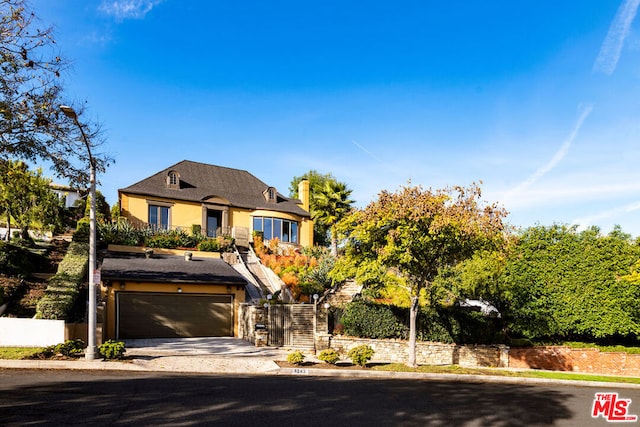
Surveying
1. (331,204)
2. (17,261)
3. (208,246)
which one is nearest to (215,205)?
(208,246)

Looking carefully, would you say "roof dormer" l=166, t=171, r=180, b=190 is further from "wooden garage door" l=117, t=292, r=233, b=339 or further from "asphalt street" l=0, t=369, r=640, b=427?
"asphalt street" l=0, t=369, r=640, b=427

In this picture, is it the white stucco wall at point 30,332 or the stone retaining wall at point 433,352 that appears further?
the stone retaining wall at point 433,352

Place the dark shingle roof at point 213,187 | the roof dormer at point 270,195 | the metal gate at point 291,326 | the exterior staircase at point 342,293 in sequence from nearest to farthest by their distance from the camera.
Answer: the metal gate at point 291,326
the exterior staircase at point 342,293
the dark shingle roof at point 213,187
the roof dormer at point 270,195

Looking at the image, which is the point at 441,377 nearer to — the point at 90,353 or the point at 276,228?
the point at 90,353

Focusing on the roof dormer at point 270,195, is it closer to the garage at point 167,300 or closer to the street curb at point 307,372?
the garage at point 167,300

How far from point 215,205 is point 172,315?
1590 centimetres

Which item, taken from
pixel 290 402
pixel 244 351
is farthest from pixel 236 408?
pixel 244 351

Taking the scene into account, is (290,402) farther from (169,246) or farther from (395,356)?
(169,246)

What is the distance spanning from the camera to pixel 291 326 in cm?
2105

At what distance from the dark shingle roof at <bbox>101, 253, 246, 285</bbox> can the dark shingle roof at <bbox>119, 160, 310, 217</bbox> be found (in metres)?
9.03

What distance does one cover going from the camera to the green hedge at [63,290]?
1623 cm

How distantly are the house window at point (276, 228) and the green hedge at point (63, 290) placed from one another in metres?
16.0

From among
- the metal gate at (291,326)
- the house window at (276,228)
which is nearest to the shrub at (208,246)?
the house window at (276,228)

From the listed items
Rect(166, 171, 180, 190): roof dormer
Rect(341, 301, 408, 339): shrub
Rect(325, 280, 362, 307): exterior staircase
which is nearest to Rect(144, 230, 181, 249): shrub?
Rect(166, 171, 180, 190): roof dormer
